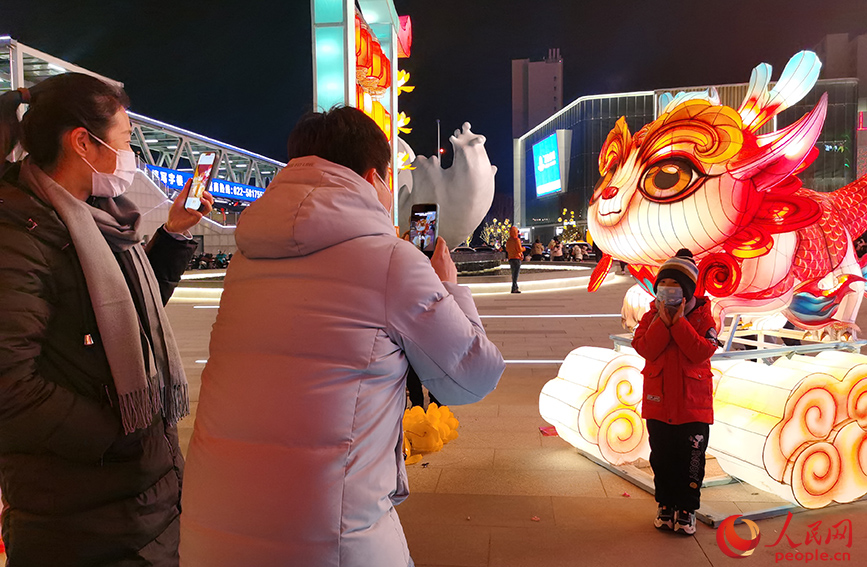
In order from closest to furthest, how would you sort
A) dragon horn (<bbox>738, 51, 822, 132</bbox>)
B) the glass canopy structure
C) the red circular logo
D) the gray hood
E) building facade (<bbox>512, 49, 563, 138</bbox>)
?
the gray hood, the red circular logo, dragon horn (<bbox>738, 51, 822, 132</bbox>), the glass canopy structure, building facade (<bbox>512, 49, 563, 138</bbox>)

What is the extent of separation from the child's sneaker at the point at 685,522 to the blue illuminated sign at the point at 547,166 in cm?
5437

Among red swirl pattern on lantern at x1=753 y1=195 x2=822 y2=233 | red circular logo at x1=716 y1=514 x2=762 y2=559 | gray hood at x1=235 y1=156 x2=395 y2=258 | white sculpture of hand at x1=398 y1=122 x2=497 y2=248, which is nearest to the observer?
gray hood at x1=235 y1=156 x2=395 y2=258

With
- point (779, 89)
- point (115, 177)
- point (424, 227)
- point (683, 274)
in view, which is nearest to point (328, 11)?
point (779, 89)

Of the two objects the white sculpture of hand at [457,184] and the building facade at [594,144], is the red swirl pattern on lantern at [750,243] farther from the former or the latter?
the building facade at [594,144]

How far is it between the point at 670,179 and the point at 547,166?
5635 cm

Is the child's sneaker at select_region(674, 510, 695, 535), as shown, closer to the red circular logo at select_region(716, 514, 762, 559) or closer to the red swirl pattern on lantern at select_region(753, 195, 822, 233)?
the red circular logo at select_region(716, 514, 762, 559)

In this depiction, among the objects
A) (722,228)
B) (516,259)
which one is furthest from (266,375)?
(516,259)

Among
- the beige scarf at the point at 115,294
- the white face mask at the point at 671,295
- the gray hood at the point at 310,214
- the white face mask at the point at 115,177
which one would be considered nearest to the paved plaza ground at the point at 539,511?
A: the white face mask at the point at 671,295

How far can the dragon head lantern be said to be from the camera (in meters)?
3.35

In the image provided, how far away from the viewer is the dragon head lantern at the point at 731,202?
11.0 ft

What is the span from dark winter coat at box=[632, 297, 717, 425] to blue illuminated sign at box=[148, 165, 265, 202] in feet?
114

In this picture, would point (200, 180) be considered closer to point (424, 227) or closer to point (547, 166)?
point (424, 227)

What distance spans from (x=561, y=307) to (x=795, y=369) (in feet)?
30.6

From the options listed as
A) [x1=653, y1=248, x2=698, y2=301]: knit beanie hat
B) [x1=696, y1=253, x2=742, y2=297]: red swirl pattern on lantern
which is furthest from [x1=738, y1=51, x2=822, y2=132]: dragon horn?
[x1=653, y1=248, x2=698, y2=301]: knit beanie hat
